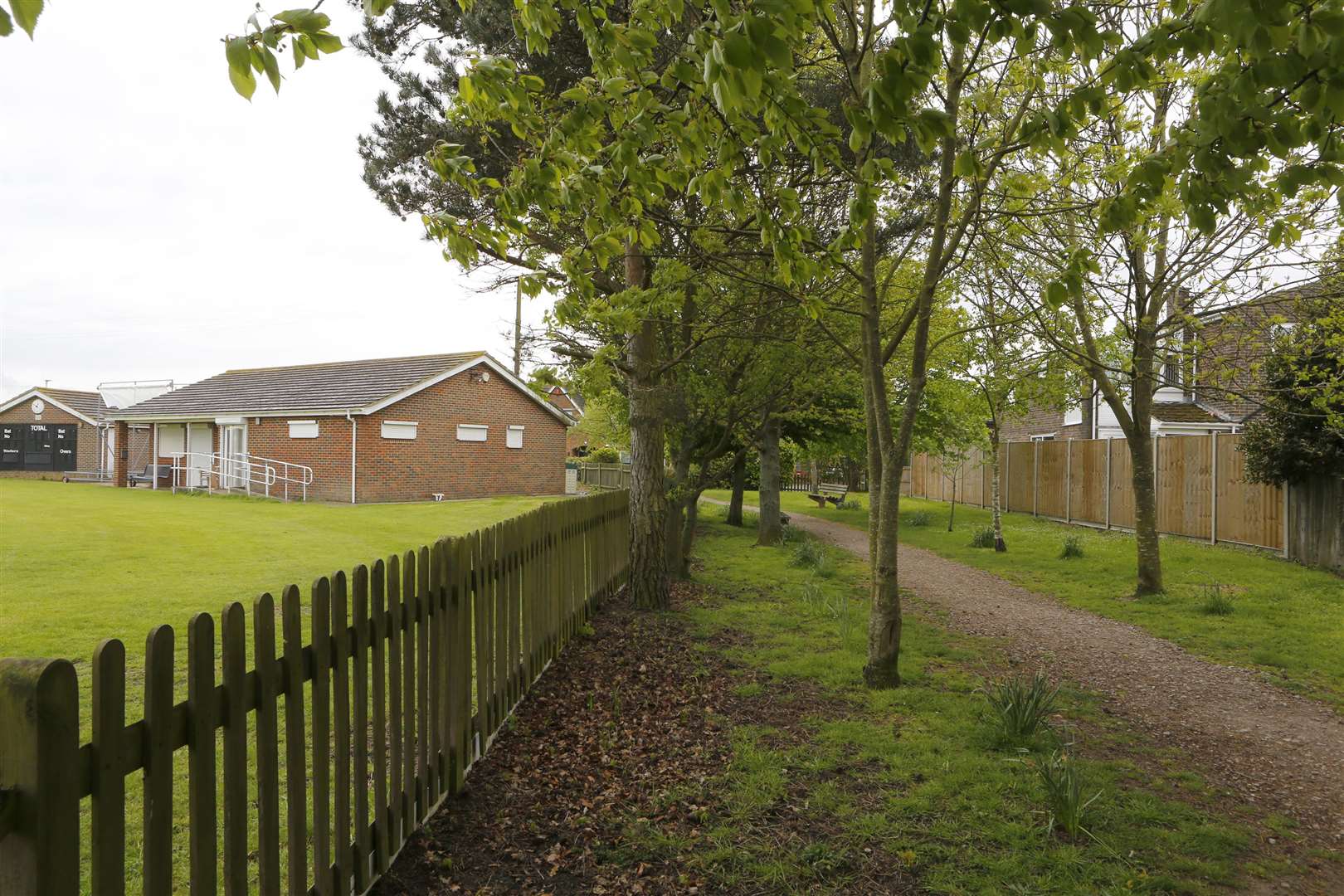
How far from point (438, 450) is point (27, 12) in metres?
27.6

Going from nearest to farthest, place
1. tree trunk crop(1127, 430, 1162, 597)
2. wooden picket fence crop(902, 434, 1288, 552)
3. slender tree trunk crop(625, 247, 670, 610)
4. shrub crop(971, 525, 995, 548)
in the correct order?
1. slender tree trunk crop(625, 247, 670, 610)
2. tree trunk crop(1127, 430, 1162, 597)
3. wooden picket fence crop(902, 434, 1288, 552)
4. shrub crop(971, 525, 995, 548)

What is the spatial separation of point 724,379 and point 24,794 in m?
9.41

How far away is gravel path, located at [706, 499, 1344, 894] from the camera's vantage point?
4.60 metres

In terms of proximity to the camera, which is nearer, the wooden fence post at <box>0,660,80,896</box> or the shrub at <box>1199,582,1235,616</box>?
the wooden fence post at <box>0,660,80,896</box>

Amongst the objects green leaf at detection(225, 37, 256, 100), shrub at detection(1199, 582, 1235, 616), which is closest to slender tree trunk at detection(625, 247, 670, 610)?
shrub at detection(1199, 582, 1235, 616)

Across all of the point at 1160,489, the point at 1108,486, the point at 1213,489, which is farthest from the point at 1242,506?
the point at 1108,486

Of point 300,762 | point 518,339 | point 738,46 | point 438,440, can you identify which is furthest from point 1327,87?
point 438,440

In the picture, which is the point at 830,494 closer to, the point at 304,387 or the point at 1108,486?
the point at 1108,486

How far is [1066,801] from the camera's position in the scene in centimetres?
396

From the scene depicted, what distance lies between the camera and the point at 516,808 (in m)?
4.20

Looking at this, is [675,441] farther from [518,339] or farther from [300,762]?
[300,762]

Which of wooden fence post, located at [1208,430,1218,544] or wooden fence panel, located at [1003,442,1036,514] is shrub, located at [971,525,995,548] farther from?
wooden fence panel, located at [1003,442,1036,514]

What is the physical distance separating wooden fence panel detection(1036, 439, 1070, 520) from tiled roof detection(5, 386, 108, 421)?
44951 millimetres

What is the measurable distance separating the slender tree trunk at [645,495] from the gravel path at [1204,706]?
3324 mm
